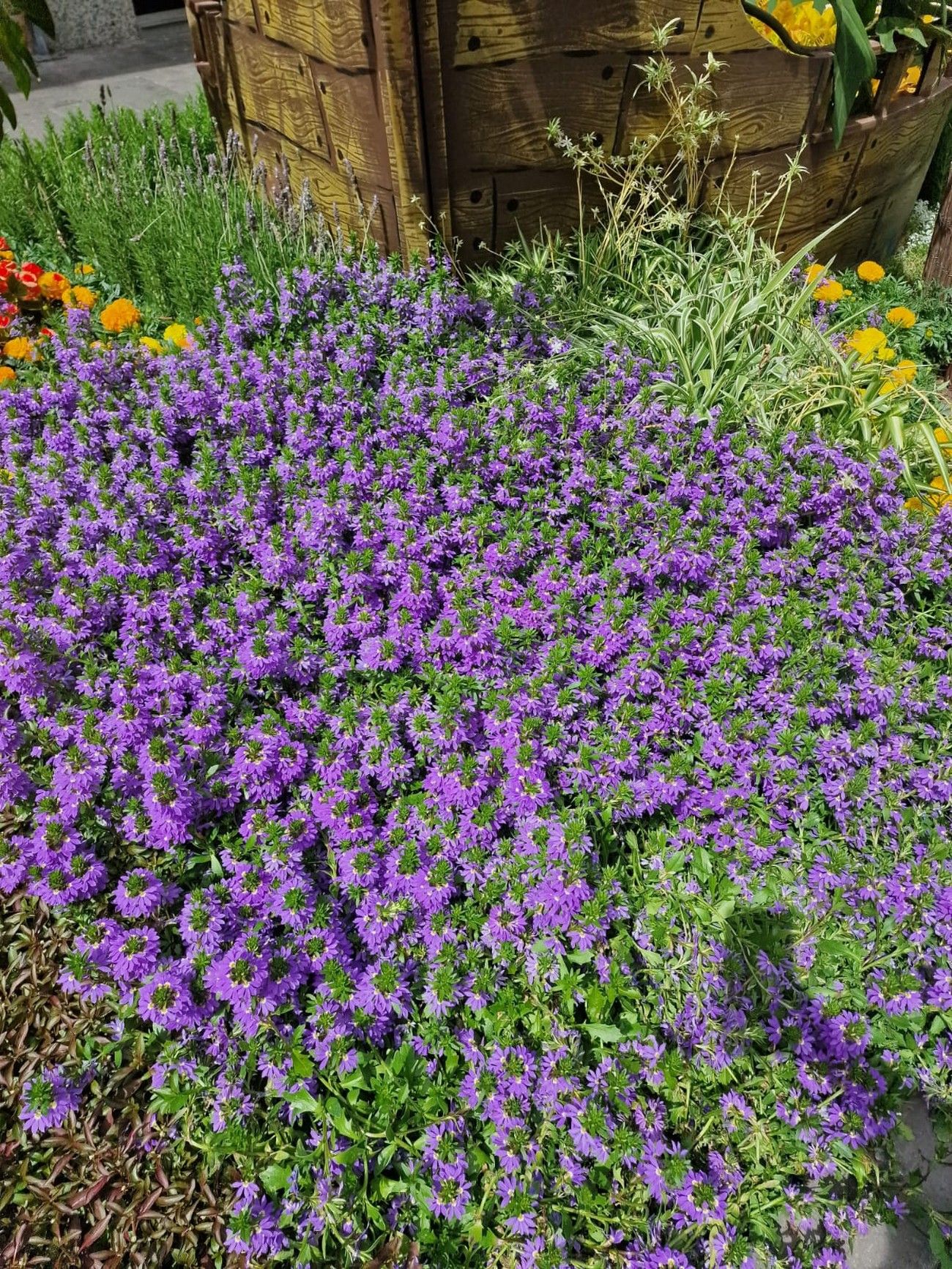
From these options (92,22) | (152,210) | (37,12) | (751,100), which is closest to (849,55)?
(751,100)

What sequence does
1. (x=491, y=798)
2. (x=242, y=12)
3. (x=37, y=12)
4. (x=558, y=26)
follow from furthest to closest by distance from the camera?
(x=242, y=12) < (x=558, y=26) < (x=37, y=12) < (x=491, y=798)

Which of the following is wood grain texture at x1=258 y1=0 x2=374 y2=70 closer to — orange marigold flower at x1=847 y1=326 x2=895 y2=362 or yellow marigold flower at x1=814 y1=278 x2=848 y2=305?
yellow marigold flower at x1=814 y1=278 x2=848 y2=305

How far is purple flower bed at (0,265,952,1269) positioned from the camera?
1.74 meters

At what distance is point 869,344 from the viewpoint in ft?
12.4

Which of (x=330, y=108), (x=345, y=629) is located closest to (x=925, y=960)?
(x=345, y=629)

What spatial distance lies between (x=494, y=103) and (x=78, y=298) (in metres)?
2.26

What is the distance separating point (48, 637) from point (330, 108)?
3003mm

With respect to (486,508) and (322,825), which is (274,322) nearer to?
(486,508)

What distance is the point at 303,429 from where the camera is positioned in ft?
9.36

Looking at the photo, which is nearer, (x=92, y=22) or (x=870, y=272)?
(x=870, y=272)

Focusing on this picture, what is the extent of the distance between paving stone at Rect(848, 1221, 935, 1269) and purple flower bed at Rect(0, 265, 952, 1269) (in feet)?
0.36

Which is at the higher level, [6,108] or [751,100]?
[6,108]

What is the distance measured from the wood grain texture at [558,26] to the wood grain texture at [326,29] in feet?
1.27

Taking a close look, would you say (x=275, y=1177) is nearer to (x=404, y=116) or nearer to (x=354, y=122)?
(x=404, y=116)
